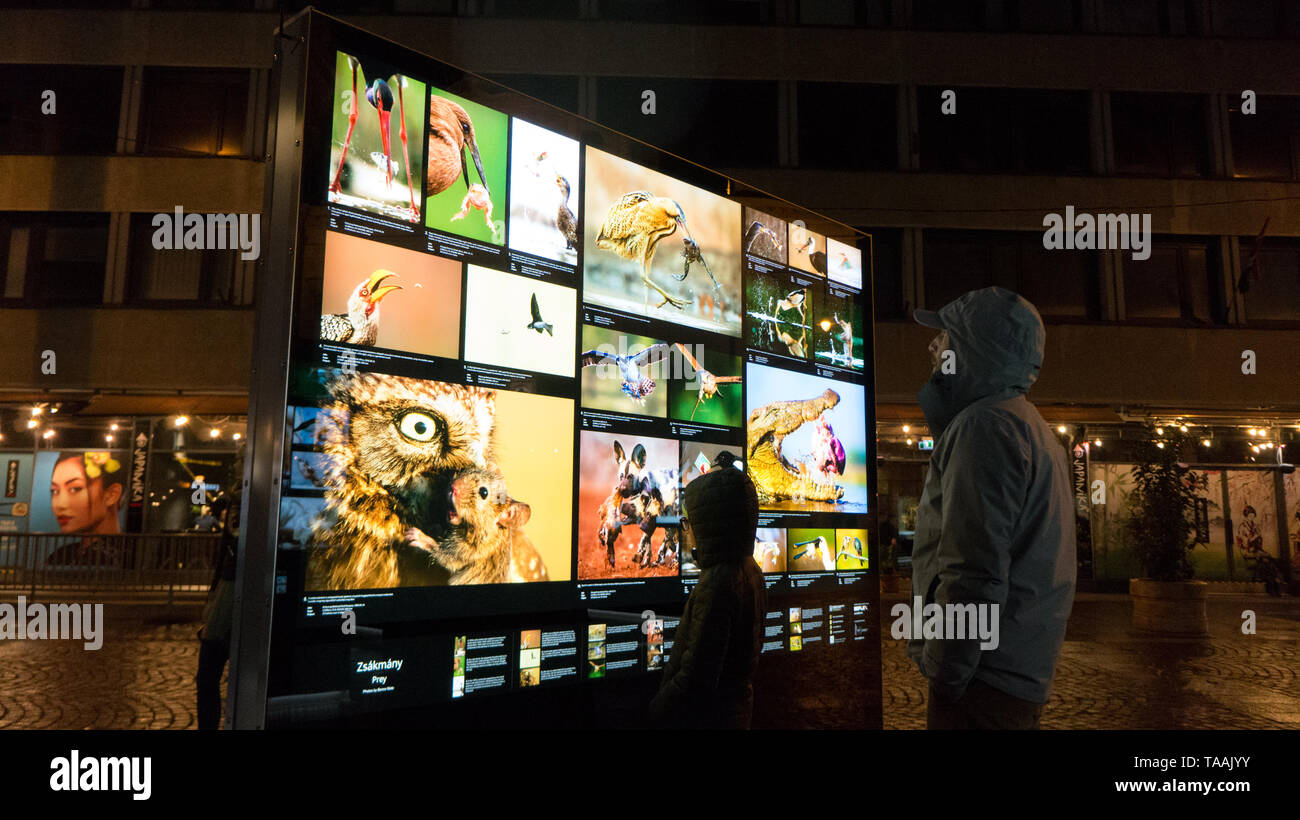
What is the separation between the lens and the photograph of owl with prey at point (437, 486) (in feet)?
10.6

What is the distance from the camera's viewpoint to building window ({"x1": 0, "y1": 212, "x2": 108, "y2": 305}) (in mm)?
18344

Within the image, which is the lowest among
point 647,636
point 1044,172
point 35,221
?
point 647,636

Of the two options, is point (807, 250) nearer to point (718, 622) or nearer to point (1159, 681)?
point (718, 622)

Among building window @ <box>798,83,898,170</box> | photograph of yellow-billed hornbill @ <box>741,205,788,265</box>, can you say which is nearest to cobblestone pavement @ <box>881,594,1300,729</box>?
photograph of yellow-billed hornbill @ <box>741,205,788,265</box>

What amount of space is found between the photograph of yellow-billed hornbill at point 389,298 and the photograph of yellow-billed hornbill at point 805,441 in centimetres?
198

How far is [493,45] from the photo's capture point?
62.5 ft

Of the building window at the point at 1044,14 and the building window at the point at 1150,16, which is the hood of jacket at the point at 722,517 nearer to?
the building window at the point at 1044,14

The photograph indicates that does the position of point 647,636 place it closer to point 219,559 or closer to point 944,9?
point 219,559

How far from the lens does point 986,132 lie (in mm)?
20109

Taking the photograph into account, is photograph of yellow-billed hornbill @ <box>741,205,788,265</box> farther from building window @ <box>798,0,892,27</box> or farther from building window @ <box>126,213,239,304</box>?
building window @ <box>798,0,892,27</box>

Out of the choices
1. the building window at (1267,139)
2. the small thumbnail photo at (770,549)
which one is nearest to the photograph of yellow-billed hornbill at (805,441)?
the small thumbnail photo at (770,549)

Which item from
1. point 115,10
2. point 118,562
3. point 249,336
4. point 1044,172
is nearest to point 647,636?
point 118,562

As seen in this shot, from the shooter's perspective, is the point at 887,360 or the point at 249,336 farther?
the point at 887,360
